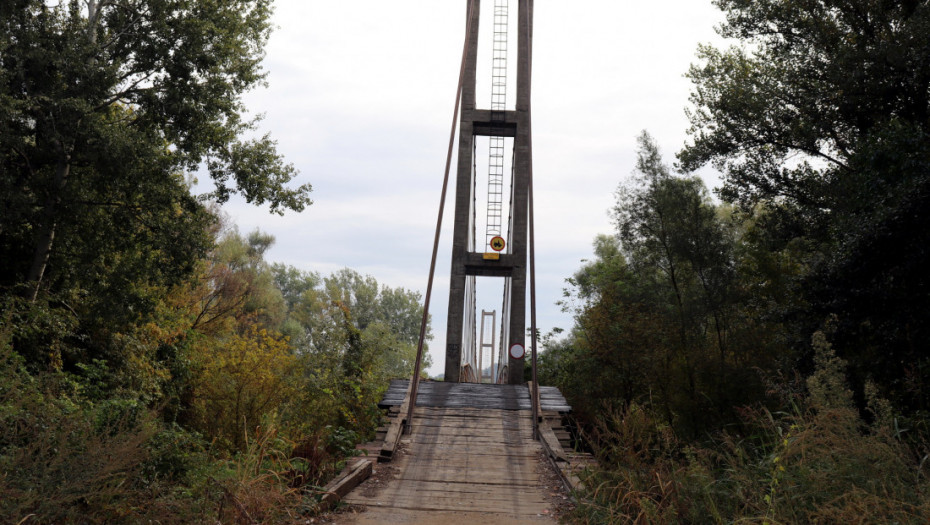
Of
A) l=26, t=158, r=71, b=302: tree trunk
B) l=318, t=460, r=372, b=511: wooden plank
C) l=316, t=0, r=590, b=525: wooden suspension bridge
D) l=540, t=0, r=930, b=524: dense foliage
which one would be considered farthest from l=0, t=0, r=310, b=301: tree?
l=540, t=0, r=930, b=524: dense foliage

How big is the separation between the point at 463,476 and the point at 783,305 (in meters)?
8.82

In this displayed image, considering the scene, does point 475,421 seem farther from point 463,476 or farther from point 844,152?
point 844,152

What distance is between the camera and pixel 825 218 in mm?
11453

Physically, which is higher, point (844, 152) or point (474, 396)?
point (844, 152)

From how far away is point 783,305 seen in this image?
39.2 ft

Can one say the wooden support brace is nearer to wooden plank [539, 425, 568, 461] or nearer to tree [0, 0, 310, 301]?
wooden plank [539, 425, 568, 461]

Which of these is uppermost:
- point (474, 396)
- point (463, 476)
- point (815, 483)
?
point (474, 396)

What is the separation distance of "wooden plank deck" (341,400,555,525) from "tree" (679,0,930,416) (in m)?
3.25

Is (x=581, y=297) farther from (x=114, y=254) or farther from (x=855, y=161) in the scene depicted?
(x=114, y=254)

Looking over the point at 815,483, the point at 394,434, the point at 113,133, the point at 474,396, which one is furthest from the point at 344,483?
the point at 113,133

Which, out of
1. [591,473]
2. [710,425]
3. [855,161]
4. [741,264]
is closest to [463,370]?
[710,425]

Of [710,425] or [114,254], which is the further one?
[710,425]

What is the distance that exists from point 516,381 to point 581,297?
12822 mm

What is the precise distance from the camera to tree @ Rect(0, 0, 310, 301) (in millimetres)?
9305
